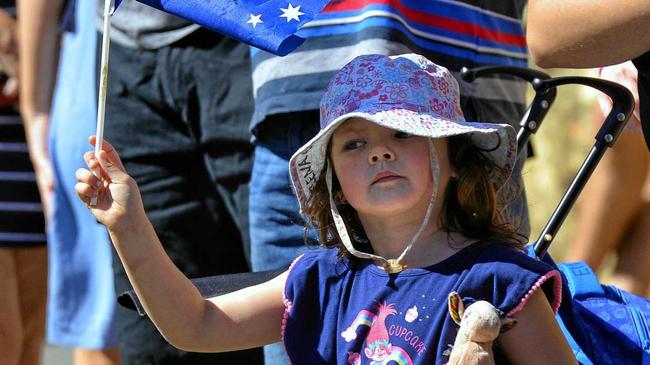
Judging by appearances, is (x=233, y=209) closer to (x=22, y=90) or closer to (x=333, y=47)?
(x=333, y=47)

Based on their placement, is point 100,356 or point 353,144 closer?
point 353,144

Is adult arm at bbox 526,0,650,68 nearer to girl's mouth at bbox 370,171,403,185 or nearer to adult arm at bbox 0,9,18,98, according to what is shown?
girl's mouth at bbox 370,171,403,185

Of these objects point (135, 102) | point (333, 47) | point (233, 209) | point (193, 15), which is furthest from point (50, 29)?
point (193, 15)

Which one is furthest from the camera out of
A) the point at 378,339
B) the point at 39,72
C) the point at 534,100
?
the point at 39,72

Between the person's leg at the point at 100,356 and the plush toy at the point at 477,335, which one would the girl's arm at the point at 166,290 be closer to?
the plush toy at the point at 477,335

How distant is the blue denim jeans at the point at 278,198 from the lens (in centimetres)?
340

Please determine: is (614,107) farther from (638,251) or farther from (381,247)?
(638,251)

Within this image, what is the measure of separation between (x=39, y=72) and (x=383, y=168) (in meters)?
2.19

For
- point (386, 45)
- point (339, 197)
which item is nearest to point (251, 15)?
point (339, 197)

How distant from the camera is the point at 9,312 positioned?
15.3 feet

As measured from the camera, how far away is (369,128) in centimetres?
281

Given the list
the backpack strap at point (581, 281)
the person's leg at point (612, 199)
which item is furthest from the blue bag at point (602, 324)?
the person's leg at point (612, 199)

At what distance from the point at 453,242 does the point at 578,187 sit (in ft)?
1.75

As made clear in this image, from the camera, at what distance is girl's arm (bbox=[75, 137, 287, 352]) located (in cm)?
276
